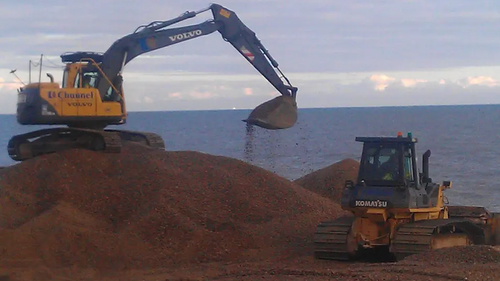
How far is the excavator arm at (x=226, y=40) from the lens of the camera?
20203mm

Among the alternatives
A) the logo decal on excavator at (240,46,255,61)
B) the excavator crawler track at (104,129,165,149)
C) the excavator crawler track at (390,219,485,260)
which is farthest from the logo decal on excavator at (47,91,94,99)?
the excavator crawler track at (390,219,485,260)

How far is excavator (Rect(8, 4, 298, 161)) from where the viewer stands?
61.9 ft

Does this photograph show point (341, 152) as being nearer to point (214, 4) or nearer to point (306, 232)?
point (214, 4)

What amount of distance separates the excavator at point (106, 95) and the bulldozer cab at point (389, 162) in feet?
22.1

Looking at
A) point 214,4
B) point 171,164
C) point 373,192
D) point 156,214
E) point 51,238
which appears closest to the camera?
point 373,192

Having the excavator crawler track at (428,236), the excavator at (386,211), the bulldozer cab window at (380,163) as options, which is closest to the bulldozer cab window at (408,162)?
the excavator at (386,211)

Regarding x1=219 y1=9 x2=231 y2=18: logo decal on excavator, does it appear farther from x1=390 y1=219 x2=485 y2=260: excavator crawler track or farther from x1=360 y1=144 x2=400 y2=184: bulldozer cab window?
x1=390 y1=219 x2=485 y2=260: excavator crawler track

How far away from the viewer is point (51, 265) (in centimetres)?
1376

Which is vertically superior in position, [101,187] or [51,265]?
[101,187]

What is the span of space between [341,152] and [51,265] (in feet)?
134

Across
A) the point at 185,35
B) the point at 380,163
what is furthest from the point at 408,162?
the point at 185,35

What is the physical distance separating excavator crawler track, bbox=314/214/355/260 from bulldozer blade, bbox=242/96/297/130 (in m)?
6.97

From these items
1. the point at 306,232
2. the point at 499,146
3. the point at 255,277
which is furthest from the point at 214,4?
the point at 499,146

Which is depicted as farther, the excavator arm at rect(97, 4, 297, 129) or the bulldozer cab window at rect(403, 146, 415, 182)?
the excavator arm at rect(97, 4, 297, 129)
